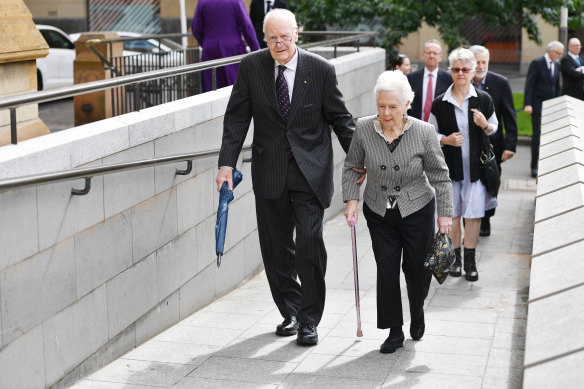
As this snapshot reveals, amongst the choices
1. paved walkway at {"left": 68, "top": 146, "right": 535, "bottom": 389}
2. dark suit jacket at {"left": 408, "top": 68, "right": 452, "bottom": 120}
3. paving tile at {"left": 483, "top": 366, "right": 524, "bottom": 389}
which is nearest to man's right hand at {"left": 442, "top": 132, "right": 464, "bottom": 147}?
paved walkway at {"left": 68, "top": 146, "right": 535, "bottom": 389}

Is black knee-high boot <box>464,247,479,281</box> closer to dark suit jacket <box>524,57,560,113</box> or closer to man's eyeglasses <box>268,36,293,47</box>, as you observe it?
man's eyeglasses <box>268,36,293,47</box>

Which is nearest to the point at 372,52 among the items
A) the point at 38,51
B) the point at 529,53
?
the point at 38,51

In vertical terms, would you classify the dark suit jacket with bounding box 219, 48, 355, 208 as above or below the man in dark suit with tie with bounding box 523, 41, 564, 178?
above

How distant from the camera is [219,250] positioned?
622cm

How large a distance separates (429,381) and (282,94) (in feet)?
6.56

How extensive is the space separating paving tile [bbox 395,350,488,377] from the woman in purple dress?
4494 millimetres

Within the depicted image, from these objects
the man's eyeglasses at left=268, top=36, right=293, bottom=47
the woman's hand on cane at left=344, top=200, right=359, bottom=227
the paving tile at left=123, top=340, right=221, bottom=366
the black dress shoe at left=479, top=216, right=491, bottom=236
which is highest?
the man's eyeglasses at left=268, top=36, right=293, bottom=47

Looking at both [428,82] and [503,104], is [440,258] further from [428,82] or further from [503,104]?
[428,82]

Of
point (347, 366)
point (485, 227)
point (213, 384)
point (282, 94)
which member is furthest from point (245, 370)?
point (485, 227)

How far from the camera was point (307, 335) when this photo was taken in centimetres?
634

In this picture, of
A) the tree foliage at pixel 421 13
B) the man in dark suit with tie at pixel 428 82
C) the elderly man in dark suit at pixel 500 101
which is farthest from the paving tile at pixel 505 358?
the tree foliage at pixel 421 13

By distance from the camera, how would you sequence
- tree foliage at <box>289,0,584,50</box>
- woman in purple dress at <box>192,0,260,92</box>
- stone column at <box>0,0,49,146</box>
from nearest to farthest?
stone column at <box>0,0,49,146</box> → woman in purple dress at <box>192,0,260,92</box> → tree foliage at <box>289,0,584,50</box>

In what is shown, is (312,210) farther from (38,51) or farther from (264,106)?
(38,51)

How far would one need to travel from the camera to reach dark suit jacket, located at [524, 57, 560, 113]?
14.9 m
